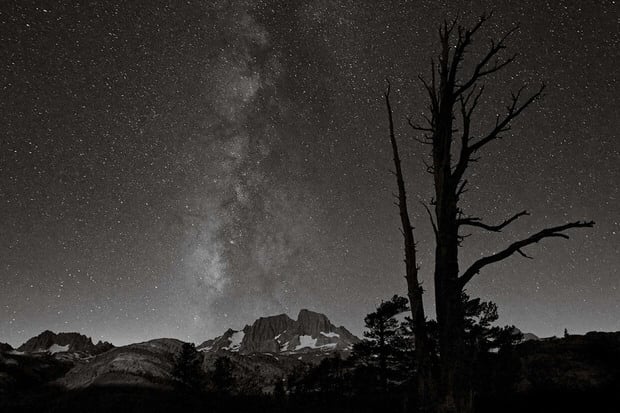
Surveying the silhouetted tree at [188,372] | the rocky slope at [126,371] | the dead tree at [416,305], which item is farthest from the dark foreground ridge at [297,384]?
the dead tree at [416,305]

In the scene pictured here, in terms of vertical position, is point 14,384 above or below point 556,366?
below

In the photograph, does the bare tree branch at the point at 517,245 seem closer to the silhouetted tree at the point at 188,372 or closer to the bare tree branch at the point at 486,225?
the bare tree branch at the point at 486,225

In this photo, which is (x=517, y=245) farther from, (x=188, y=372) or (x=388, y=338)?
(x=188, y=372)

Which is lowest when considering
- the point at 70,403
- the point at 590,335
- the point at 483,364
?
the point at 70,403

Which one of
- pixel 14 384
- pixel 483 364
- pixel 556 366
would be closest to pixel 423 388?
pixel 556 366

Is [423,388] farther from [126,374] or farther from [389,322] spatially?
[126,374]

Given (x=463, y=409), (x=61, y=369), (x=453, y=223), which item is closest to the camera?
(x=463, y=409)

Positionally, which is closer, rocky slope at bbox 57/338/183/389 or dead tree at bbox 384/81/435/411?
dead tree at bbox 384/81/435/411

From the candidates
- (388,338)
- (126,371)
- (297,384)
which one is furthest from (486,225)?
(126,371)

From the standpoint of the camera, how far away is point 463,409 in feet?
14.3

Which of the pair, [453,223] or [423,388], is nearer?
[423,388]

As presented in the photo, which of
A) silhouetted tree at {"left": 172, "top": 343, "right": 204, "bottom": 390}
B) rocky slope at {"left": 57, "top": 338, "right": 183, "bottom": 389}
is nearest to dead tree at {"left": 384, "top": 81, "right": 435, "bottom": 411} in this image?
silhouetted tree at {"left": 172, "top": 343, "right": 204, "bottom": 390}

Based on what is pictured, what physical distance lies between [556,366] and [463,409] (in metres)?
18.5

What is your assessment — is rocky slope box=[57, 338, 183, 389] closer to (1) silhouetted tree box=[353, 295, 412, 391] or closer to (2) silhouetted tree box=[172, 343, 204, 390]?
(2) silhouetted tree box=[172, 343, 204, 390]
